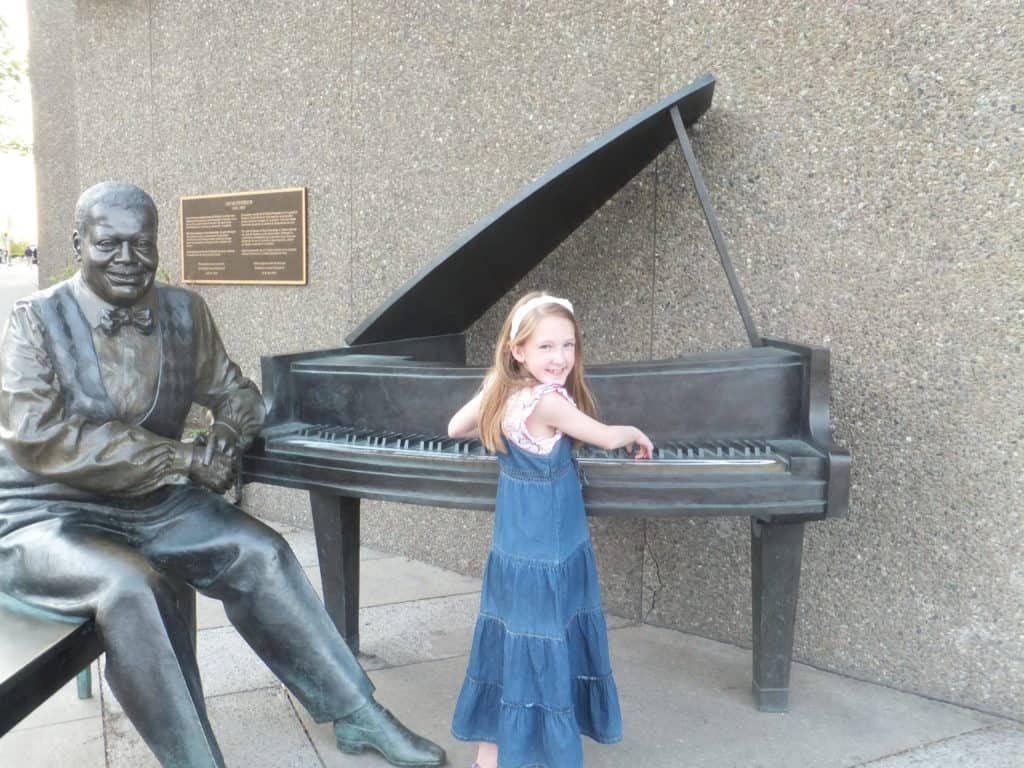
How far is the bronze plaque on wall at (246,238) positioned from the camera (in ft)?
16.1

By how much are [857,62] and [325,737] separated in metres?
2.87

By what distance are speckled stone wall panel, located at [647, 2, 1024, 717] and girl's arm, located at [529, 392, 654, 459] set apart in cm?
136

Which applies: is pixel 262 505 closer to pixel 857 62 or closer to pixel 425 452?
pixel 425 452

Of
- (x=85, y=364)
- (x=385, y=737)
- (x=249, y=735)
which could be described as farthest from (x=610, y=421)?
(x=249, y=735)

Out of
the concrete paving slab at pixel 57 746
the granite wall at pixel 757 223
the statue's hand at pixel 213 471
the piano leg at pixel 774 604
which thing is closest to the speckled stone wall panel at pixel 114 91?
the granite wall at pixel 757 223

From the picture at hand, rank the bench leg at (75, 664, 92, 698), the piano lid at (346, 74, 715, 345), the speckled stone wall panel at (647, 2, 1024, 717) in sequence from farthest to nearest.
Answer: the bench leg at (75, 664, 92, 698), the speckled stone wall panel at (647, 2, 1024, 717), the piano lid at (346, 74, 715, 345)

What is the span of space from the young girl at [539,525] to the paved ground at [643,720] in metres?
0.44

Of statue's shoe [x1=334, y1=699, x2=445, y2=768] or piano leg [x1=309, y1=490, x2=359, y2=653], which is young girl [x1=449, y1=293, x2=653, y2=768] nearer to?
statue's shoe [x1=334, y1=699, x2=445, y2=768]

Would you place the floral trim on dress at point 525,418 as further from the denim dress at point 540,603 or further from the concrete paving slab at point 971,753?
the concrete paving slab at point 971,753

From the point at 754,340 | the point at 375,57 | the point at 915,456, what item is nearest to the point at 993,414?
the point at 915,456

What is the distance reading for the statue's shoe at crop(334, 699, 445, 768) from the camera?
2.40 m

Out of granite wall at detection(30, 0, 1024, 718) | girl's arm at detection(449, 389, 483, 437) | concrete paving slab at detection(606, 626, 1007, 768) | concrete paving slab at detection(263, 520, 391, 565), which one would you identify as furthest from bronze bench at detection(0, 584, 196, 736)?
concrete paving slab at detection(263, 520, 391, 565)

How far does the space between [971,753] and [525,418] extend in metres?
1.78

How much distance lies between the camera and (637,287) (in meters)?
3.69
